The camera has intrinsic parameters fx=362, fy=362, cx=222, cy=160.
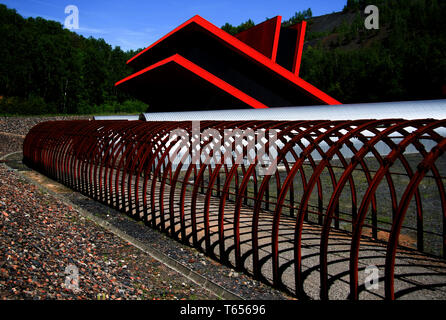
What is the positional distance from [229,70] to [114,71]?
76038mm

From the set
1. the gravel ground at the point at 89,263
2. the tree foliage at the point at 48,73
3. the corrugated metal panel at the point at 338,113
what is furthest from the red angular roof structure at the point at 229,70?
the tree foliage at the point at 48,73

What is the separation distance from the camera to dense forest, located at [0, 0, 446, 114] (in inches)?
2336

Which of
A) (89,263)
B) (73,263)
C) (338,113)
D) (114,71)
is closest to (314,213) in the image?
(89,263)

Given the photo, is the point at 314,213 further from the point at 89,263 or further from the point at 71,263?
the point at 71,263

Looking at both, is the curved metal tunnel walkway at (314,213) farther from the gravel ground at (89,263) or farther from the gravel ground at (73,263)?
the gravel ground at (73,263)

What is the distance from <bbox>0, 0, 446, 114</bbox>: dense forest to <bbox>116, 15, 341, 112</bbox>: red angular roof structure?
3048 cm

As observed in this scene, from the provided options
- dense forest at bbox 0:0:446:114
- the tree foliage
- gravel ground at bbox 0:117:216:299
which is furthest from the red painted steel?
the tree foliage

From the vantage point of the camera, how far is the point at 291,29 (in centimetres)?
3816

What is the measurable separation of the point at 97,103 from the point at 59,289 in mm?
94361

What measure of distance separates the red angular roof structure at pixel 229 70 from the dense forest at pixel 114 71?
30.5 m

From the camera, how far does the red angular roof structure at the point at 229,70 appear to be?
2908 cm

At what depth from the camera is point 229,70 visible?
3253 cm
